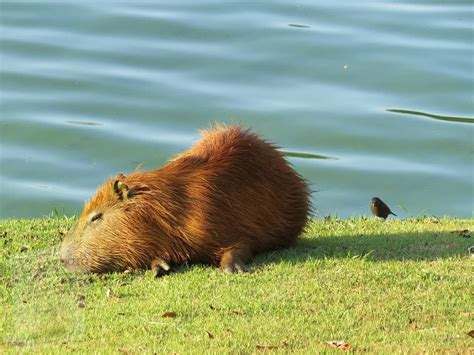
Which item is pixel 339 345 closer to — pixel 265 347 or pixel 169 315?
pixel 265 347

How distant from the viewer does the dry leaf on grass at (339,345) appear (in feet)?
21.4

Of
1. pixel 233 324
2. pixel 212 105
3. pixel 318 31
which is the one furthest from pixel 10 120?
pixel 233 324

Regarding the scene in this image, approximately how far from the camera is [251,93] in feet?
52.5

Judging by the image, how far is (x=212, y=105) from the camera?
51.8 ft

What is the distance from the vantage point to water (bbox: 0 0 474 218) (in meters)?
14.3

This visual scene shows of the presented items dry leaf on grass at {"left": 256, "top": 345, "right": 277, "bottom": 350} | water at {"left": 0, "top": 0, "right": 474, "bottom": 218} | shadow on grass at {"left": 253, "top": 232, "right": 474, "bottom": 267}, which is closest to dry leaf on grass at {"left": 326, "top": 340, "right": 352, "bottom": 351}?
dry leaf on grass at {"left": 256, "top": 345, "right": 277, "bottom": 350}

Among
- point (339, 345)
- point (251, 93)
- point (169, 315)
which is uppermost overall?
point (339, 345)

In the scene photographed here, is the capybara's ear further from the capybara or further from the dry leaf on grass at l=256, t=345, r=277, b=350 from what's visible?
the dry leaf on grass at l=256, t=345, r=277, b=350

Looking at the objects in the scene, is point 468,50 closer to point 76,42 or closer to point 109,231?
point 76,42

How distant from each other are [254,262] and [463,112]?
811 centimetres

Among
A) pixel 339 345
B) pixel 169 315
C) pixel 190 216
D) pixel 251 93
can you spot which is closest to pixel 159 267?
pixel 190 216

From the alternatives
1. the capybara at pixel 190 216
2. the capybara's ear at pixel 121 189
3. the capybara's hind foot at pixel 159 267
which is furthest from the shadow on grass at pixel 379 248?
the capybara's ear at pixel 121 189

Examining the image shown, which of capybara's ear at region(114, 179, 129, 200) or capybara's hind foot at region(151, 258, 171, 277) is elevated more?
capybara's ear at region(114, 179, 129, 200)

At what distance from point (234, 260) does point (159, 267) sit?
0.54 m
